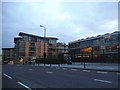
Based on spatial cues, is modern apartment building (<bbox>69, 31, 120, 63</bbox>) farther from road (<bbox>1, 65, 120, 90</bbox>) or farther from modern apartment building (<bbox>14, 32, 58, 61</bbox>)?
modern apartment building (<bbox>14, 32, 58, 61</bbox>)

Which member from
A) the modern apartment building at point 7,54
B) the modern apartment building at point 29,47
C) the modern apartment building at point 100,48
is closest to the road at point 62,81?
the modern apartment building at point 100,48

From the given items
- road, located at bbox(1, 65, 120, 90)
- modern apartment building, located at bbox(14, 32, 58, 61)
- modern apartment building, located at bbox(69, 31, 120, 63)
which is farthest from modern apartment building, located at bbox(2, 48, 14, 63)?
road, located at bbox(1, 65, 120, 90)

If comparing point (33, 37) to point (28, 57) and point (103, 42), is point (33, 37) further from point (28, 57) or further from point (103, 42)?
point (103, 42)

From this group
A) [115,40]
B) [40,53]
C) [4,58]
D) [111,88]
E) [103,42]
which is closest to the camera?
[111,88]

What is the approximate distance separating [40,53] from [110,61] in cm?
6514

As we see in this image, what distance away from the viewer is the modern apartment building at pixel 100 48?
3653 cm

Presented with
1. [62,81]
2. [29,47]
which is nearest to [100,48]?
[62,81]

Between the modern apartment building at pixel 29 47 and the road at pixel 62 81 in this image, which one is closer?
the road at pixel 62 81

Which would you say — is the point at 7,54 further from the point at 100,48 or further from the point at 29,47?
the point at 100,48

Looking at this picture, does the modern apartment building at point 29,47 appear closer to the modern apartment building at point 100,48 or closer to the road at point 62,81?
the modern apartment building at point 100,48

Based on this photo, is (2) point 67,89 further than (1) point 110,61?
No

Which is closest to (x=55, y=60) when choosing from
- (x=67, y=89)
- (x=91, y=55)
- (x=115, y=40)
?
(x=91, y=55)

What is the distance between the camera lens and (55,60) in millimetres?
48062

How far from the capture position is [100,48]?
1786 inches
